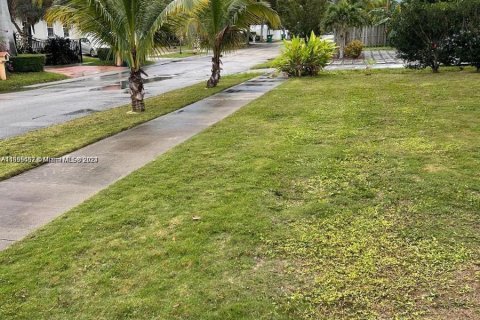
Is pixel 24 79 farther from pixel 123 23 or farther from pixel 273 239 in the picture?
pixel 273 239

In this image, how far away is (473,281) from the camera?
318cm

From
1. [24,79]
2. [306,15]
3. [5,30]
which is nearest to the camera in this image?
[24,79]

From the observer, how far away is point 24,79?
21.6m

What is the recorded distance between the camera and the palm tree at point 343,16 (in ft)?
79.6

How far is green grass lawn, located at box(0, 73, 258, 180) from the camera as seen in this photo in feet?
24.0

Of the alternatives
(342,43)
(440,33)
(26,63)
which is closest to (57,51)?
(26,63)

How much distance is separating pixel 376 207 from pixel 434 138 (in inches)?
120

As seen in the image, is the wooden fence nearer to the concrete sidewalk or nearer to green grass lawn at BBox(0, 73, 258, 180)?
green grass lawn at BBox(0, 73, 258, 180)

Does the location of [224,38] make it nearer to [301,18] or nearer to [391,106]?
[391,106]

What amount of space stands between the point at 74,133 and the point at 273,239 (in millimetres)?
6192

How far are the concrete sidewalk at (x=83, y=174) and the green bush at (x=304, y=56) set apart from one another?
23.3 feet

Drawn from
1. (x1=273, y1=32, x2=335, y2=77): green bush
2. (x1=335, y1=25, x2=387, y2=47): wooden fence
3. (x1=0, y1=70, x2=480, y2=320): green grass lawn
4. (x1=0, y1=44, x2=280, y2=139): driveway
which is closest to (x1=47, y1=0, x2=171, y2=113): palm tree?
(x1=0, y1=44, x2=280, y2=139): driveway

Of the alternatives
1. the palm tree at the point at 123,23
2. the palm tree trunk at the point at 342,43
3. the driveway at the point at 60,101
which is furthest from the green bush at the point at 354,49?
the palm tree at the point at 123,23

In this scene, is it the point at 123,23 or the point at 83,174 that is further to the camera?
the point at 123,23
